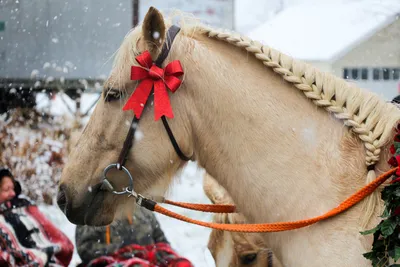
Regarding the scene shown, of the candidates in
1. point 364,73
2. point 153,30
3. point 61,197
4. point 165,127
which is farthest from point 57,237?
point 364,73

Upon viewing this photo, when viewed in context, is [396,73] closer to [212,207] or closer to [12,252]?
[12,252]

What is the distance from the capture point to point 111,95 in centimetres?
224

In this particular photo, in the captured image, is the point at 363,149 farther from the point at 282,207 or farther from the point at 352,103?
the point at 282,207

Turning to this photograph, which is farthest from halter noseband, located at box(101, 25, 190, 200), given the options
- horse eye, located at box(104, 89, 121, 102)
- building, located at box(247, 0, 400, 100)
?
building, located at box(247, 0, 400, 100)

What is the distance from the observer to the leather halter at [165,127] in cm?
214

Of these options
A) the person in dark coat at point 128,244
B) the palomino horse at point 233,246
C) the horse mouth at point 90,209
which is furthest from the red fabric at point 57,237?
the horse mouth at point 90,209

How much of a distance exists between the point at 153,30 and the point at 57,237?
3.15m

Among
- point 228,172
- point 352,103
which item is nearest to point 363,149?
point 352,103

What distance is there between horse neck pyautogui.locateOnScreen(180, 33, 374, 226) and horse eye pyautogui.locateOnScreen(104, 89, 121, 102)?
0.95 ft

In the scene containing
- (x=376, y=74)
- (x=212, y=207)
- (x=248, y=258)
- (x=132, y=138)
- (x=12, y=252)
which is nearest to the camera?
(x=132, y=138)

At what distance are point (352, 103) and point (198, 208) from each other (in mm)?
833

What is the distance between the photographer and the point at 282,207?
2057 mm

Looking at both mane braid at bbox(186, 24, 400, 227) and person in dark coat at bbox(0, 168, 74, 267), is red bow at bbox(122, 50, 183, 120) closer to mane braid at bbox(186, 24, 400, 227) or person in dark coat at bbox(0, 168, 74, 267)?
mane braid at bbox(186, 24, 400, 227)

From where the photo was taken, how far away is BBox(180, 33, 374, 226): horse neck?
2006 mm
